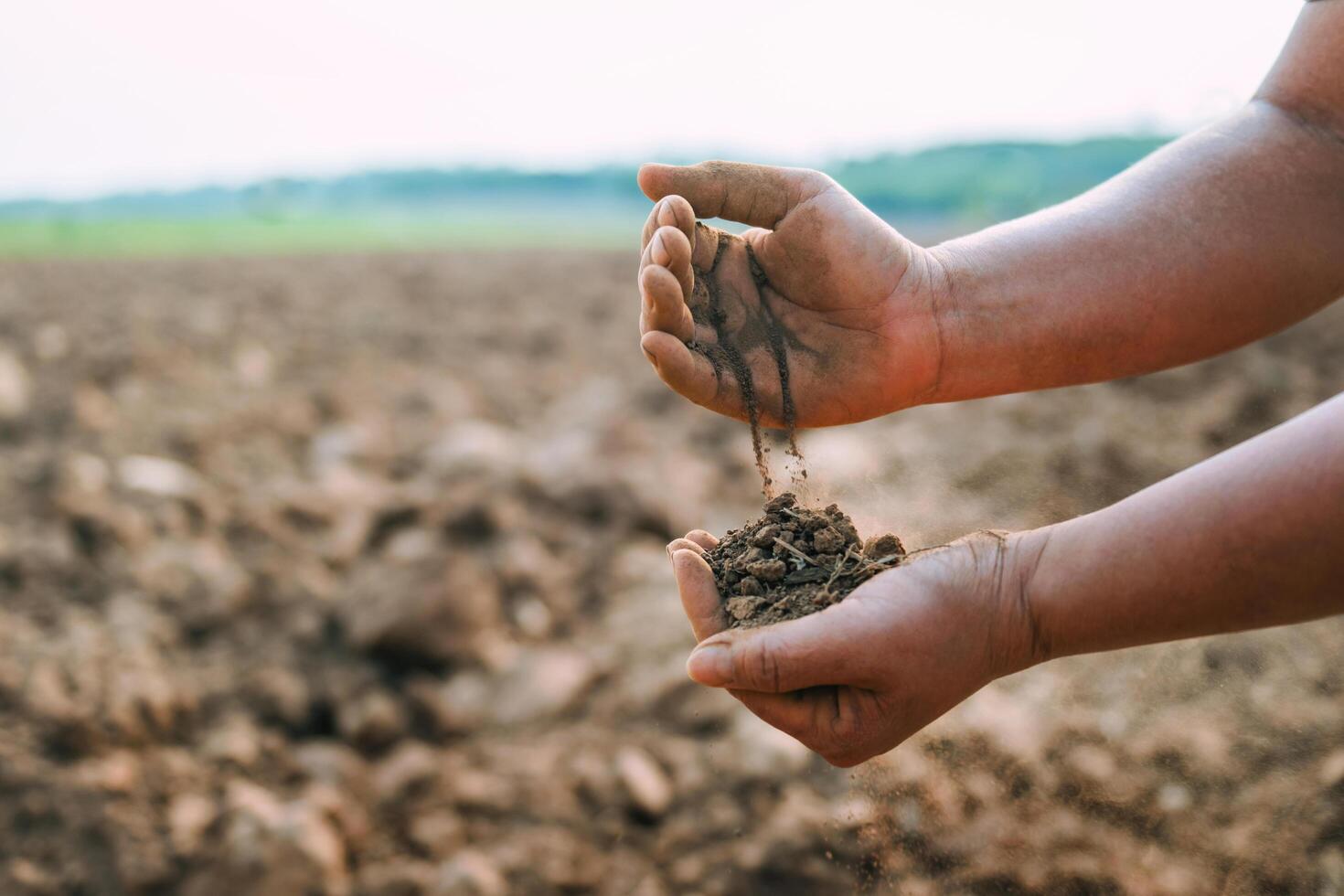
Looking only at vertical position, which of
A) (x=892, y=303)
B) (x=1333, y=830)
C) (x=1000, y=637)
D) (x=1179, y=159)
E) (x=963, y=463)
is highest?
(x=1179, y=159)

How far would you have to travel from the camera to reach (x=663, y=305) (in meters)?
1.63

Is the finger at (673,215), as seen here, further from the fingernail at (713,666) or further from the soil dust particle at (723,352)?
the fingernail at (713,666)

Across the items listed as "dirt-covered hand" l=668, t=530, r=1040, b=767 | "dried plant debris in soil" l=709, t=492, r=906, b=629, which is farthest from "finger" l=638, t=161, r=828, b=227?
"dirt-covered hand" l=668, t=530, r=1040, b=767

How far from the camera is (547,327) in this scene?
7.71 m

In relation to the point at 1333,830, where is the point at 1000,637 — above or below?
above

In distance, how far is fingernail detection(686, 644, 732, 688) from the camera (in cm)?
148

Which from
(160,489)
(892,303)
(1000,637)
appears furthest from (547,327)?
(1000,637)

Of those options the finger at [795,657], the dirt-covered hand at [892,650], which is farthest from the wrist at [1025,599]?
the finger at [795,657]

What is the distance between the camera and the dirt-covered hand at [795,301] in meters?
1.76

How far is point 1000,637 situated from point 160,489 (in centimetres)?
336

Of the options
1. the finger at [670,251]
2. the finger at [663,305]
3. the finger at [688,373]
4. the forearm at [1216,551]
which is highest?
the finger at [670,251]

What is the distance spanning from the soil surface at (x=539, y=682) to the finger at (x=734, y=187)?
82cm

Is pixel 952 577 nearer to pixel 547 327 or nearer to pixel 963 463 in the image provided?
pixel 963 463

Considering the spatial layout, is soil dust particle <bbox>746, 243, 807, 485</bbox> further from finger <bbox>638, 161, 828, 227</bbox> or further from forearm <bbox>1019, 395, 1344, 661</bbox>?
forearm <bbox>1019, 395, 1344, 661</bbox>
